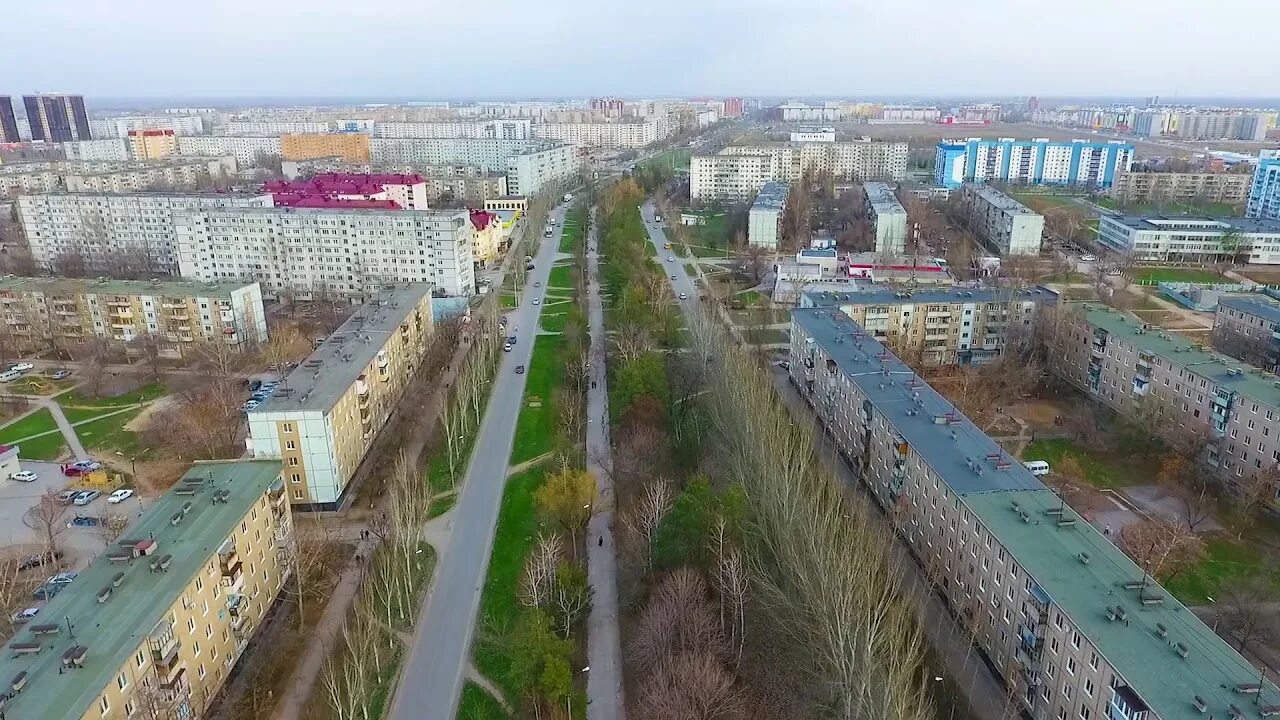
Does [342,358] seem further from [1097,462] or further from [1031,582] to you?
[1097,462]

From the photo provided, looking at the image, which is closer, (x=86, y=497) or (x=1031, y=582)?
(x=1031, y=582)

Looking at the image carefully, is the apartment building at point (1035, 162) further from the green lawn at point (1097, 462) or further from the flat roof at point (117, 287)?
the flat roof at point (117, 287)

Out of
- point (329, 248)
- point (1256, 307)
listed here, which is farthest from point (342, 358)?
point (1256, 307)

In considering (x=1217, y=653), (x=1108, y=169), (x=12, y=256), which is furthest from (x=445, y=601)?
(x=1108, y=169)

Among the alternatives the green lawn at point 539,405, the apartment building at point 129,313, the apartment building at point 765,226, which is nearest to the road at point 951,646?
the green lawn at point 539,405

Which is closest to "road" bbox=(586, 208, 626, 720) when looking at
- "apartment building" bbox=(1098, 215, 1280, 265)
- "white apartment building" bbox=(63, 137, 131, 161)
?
"apartment building" bbox=(1098, 215, 1280, 265)

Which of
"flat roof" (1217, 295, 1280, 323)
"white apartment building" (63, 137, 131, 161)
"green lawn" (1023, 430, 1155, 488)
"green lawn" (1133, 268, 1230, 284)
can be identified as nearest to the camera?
"green lawn" (1023, 430, 1155, 488)

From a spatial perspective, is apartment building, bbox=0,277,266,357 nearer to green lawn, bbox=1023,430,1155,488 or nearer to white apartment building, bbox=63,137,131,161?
green lawn, bbox=1023,430,1155,488
